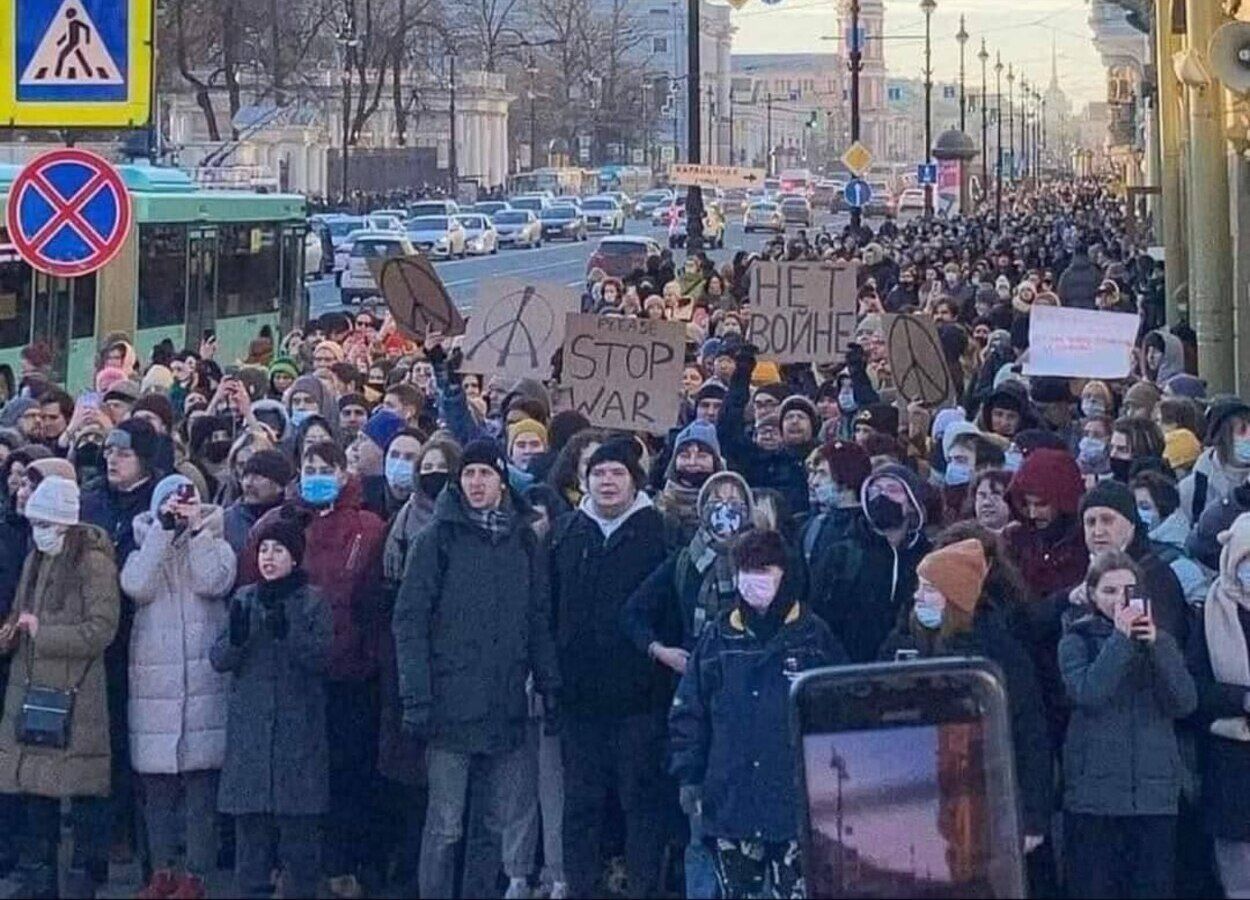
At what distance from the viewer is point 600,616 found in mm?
8992

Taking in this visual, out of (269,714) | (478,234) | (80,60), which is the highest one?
(478,234)

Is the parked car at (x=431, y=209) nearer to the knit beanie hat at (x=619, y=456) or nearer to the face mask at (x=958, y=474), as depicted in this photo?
the face mask at (x=958, y=474)

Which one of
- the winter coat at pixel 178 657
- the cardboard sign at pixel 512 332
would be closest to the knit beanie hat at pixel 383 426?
the cardboard sign at pixel 512 332

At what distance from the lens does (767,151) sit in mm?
155375

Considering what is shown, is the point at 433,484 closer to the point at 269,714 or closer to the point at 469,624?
the point at 469,624

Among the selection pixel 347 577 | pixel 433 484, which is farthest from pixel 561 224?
pixel 347 577

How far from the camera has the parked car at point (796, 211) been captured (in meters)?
75.2

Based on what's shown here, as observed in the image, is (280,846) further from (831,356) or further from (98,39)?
(831,356)

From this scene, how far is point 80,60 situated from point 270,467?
3.05 metres

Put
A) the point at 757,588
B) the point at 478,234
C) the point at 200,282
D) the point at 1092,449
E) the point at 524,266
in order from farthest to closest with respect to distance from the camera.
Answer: the point at 478,234 < the point at 524,266 < the point at 200,282 < the point at 1092,449 < the point at 757,588

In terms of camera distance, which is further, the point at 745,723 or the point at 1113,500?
the point at 1113,500

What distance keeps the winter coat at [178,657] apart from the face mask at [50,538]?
229 millimetres

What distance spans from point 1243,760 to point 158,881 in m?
3.31

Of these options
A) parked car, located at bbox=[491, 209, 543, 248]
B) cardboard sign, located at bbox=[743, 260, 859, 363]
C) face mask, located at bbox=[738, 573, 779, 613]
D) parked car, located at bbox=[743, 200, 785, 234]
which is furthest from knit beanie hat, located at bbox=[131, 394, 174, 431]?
parked car, located at bbox=[743, 200, 785, 234]
